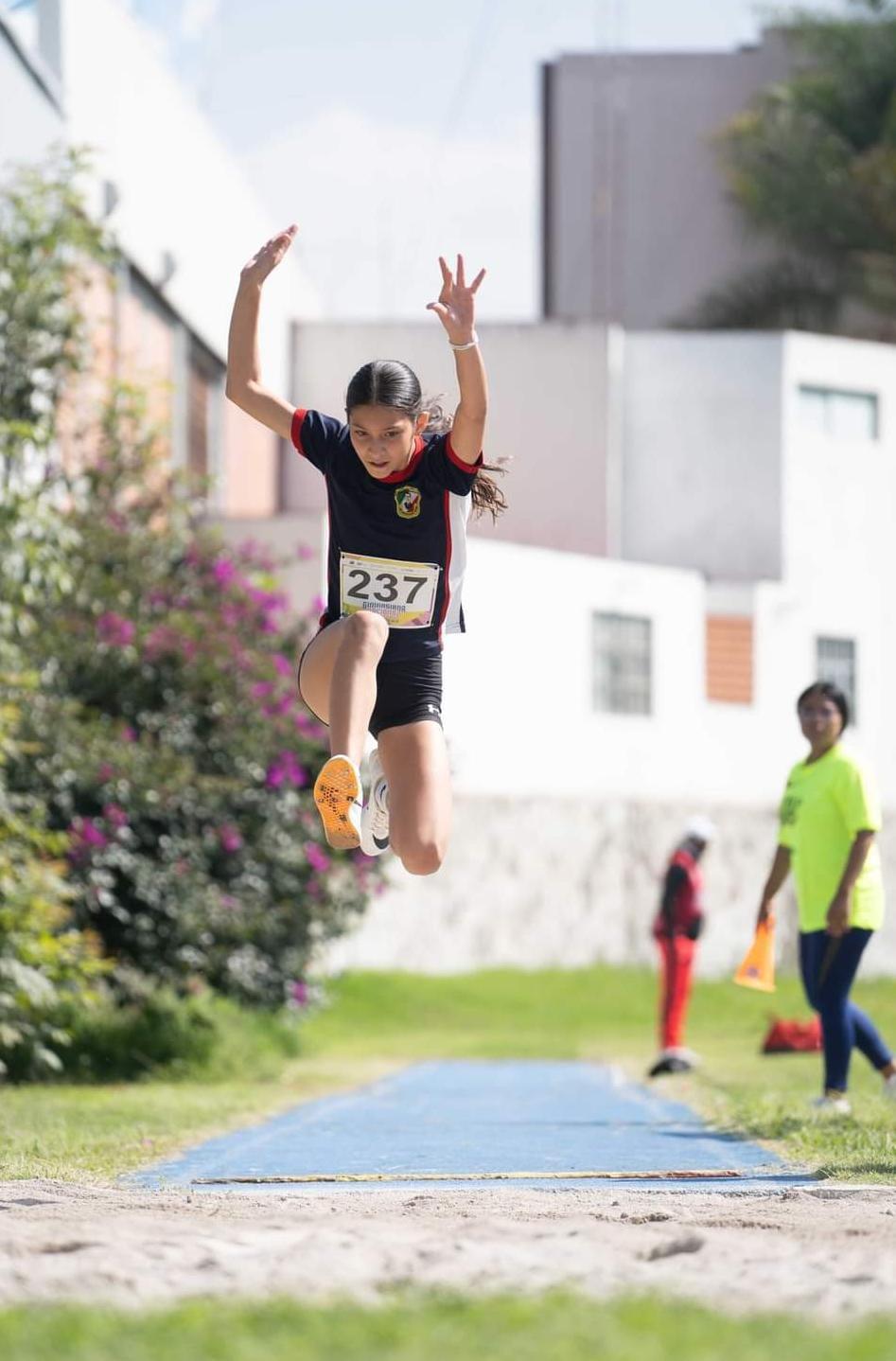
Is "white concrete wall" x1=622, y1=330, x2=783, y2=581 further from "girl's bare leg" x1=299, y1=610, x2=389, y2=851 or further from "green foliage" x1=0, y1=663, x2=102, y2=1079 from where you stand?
"girl's bare leg" x1=299, y1=610, x2=389, y2=851

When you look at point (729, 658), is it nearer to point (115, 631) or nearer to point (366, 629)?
point (115, 631)

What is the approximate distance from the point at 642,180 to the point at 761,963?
34576 millimetres

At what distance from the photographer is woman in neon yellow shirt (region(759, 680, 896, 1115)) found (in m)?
10.3

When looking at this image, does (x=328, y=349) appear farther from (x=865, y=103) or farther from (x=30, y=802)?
(x=30, y=802)

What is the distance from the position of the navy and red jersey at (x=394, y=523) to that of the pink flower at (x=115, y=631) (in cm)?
925

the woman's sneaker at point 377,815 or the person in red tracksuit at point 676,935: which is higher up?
the woman's sneaker at point 377,815

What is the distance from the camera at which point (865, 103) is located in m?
41.9

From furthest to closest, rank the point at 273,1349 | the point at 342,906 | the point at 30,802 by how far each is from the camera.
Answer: the point at 342,906, the point at 30,802, the point at 273,1349

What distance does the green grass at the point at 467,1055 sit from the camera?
29.3 feet

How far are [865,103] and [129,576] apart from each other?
28103 millimetres

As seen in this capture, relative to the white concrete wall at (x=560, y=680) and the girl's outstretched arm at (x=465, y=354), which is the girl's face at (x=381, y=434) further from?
the white concrete wall at (x=560, y=680)

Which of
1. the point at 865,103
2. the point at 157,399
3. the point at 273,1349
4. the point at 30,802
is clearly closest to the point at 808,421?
the point at 865,103

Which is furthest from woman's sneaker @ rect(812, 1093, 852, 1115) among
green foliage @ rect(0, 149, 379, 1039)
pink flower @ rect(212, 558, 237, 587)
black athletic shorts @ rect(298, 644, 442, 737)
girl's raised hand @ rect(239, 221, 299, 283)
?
pink flower @ rect(212, 558, 237, 587)

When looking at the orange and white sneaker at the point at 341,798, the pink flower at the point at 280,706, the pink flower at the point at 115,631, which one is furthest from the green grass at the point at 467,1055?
the pink flower at the point at 115,631
